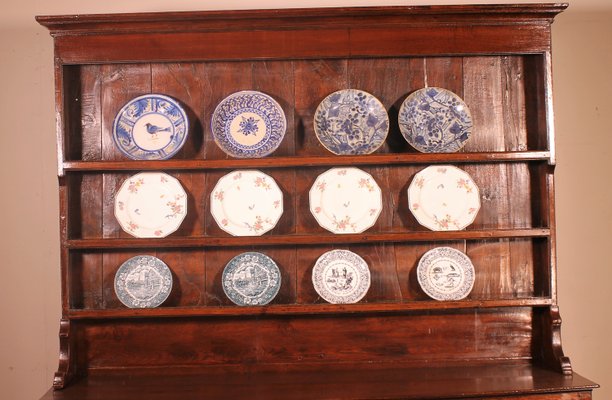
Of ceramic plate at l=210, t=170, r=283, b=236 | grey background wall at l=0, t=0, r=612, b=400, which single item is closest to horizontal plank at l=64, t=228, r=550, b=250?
ceramic plate at l=210, t=170, r=283, b=236

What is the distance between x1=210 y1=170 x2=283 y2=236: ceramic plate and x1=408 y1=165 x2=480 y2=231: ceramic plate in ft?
1.65

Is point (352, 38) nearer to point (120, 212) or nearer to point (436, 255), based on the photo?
point (436, 255)

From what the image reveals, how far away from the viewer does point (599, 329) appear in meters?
2.57

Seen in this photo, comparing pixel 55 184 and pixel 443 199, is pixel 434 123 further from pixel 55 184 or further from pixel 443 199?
pixel 55 184

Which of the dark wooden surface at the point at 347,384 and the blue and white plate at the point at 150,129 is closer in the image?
the dark wooden surface at the point at 347,384

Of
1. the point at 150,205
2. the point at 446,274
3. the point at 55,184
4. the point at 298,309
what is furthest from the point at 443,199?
the point at 55,184

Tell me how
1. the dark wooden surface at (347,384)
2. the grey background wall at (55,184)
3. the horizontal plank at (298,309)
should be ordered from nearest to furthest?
the dark wooden surface at (347,384)
the horizontal plank at (298,309)
the grey background wall at (55,184)

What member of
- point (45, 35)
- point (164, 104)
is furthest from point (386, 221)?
point (45, 35)

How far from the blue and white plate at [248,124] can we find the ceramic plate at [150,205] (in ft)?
0.80

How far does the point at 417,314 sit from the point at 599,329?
0.82 metres

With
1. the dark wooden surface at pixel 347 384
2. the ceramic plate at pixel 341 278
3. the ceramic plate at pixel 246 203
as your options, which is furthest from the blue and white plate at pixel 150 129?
the dark wooden surface at pixel 347 384

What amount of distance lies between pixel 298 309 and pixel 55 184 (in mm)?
1127

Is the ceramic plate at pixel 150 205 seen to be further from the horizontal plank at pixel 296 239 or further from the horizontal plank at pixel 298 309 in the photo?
the horizontal plank at pixel 298 309

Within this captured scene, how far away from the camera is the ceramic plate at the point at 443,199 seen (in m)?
2.29
